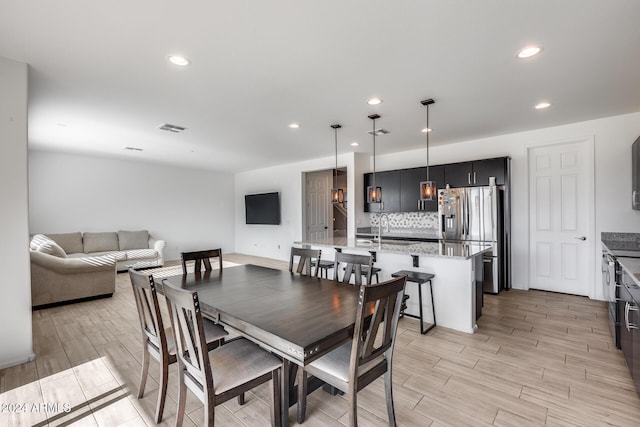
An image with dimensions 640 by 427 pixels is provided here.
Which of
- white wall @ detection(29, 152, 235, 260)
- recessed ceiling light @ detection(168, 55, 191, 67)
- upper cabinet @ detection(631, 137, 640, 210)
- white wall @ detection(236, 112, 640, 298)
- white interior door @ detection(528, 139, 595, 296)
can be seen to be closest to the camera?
recessed ceiling light @ detection(168, 55, 191, 67)

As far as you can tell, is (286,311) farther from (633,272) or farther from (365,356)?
(633,272)

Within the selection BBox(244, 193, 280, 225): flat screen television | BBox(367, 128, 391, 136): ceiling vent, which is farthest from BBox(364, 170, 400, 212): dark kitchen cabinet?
BBox(244, 193, 280, 225): flat screen television

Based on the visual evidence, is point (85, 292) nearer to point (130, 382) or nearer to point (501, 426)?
point (130, 382)

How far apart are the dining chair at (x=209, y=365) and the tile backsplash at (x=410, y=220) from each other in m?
4.78

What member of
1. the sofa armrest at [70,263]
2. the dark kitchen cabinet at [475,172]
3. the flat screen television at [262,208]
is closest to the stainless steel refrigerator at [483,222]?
the dark kitchen cabinet at [475,172]

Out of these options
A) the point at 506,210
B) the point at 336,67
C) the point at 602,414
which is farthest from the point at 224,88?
the point at 506,210

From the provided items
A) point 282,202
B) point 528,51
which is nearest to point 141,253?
point 282,202

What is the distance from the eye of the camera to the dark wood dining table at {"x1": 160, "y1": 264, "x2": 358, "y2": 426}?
144 centimetres

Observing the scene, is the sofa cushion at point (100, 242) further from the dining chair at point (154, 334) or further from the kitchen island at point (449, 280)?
the kitchen island at point (449, 280)

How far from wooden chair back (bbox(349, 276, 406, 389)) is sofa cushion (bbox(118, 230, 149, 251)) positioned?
6.97 meters

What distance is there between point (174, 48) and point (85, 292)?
4.01 meters

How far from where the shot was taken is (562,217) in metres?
4.48

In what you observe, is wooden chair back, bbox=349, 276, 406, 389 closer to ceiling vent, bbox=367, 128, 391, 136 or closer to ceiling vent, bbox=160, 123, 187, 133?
ceiling vent, bbox=367, 128, 391, 136

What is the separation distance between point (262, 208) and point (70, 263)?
4.56m
